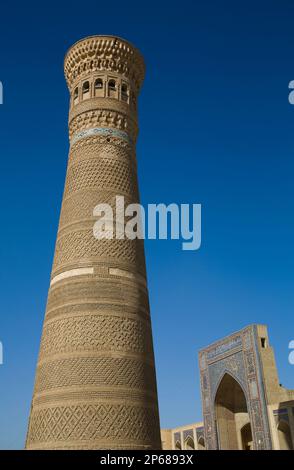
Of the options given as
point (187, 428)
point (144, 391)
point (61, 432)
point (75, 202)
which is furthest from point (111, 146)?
point (187, 428)

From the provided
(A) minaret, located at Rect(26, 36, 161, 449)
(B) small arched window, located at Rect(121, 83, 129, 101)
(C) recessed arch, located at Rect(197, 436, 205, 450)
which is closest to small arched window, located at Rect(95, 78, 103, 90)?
(A) minaret, located at Rect(26, 36, 161, 449)

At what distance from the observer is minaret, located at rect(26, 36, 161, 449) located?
5.25 m

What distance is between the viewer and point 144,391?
18.5 feet

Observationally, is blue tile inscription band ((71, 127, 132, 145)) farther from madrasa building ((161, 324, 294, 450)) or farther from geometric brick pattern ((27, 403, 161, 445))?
madrasa building ((161, 324, 294, 450))

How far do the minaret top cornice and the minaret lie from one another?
0.02 metres

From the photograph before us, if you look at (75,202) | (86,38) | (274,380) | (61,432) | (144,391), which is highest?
(86,38)

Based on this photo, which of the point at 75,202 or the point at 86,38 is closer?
the point at 75,202

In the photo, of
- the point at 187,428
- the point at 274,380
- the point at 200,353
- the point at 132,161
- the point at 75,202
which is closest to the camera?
the point at 75,202

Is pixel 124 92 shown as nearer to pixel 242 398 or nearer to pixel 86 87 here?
pixel 86 87

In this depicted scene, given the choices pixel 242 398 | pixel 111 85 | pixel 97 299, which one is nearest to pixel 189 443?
pixel 242 398

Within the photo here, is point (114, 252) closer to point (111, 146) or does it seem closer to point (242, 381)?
point (111, 146)

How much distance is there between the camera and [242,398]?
50.8 ft
